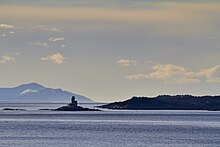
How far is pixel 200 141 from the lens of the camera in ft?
414

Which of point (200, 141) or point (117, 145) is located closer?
point (117, 145)

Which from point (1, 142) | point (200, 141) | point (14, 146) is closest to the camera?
point (14, 146)

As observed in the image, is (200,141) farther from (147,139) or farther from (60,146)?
(60,146)

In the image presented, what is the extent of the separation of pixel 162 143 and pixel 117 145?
8.57 m

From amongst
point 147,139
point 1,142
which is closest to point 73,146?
point 1,142

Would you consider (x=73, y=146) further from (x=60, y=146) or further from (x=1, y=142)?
(x=1, y=142)

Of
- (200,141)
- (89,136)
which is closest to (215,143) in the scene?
(200,141)

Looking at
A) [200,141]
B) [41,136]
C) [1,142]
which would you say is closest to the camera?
[1,142]

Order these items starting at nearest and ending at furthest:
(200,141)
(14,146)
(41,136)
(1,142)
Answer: (14,146), (1,142), (200,141), (41,136)

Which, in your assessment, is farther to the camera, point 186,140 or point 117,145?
point 186,140

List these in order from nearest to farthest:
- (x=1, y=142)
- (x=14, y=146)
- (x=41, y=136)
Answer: (x=14, y=146) → (x=1, y=142) → (x=41, y=136)

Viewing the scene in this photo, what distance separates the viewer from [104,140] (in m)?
124

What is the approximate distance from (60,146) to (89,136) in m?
24.3

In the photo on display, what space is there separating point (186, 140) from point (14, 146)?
30638 millimetres
